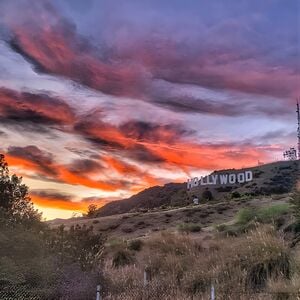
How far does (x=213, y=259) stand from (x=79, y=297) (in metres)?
5.16

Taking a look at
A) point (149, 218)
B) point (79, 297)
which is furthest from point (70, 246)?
point (149, 218)

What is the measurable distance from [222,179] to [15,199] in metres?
109

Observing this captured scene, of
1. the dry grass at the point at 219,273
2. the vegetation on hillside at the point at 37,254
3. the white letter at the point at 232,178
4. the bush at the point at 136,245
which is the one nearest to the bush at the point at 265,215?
the bush at the point at 136,245

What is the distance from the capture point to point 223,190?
116125 millimetres

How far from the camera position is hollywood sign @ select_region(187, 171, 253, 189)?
121 metres

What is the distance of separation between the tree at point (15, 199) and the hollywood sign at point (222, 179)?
103 metres

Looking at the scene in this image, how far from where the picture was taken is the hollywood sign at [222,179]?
397ft

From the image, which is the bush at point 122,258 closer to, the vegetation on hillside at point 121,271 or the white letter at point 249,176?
the vegetation on hillside at point 121,271

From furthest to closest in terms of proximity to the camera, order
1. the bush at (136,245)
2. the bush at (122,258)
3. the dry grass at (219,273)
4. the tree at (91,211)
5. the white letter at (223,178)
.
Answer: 1. the white letter at (223,178)
2. the tree at (91,211)
3. the bush at (136,245)
4. the bush at (122,258)
5. the dry grass at (219,273)

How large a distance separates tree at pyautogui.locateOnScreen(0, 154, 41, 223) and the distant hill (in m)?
83.7

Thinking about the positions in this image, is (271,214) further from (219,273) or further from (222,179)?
(222,179)

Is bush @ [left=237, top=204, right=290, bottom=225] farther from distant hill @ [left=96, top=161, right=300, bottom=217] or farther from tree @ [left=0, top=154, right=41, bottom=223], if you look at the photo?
distant hill @ [left=96, top=161, right=300, bottom=217]

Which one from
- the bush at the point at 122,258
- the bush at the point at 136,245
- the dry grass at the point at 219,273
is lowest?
the dry grass at the point at 219,273

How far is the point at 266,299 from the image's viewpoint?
487 inches
